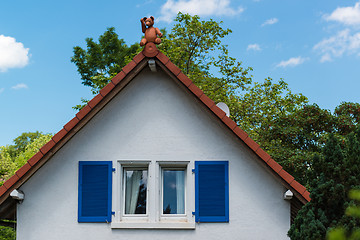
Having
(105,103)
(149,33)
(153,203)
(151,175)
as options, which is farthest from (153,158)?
(149,33)

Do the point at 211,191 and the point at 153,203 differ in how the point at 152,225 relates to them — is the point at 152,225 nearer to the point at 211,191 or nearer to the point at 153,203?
the point at 153,203

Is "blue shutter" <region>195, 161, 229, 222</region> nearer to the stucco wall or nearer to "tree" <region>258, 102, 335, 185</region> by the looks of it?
the stucco wall

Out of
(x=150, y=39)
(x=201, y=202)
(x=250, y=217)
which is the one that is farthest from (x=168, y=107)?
(x=250, y=217)

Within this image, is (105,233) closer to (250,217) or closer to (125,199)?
(125,199)

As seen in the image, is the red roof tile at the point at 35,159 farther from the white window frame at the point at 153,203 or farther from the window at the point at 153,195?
the white window frame at the point at 153,203

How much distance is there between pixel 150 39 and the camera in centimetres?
732

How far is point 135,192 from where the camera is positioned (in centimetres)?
764

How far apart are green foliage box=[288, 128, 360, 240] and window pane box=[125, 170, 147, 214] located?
2956mm

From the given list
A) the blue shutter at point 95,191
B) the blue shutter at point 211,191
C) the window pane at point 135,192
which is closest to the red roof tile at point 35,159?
the blue shutter at point 95,191

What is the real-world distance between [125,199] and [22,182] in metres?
1.97

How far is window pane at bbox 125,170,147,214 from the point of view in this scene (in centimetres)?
760

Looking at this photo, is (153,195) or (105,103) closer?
(105,103)

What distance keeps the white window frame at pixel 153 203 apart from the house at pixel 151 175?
0.02 metres

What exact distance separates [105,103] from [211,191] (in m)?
2.68
